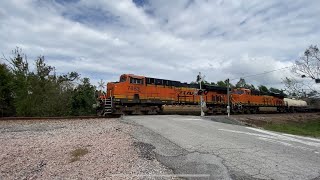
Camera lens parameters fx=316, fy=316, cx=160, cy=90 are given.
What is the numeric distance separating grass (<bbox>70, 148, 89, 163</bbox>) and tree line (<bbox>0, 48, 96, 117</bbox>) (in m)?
18.5

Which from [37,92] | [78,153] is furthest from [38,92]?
[78,153]

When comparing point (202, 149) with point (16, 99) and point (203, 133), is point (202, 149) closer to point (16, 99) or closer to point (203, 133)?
point (203, 133)

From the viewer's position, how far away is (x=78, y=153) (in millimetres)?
9016

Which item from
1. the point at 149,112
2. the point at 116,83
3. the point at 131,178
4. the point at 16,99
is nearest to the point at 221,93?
the point at 149,112

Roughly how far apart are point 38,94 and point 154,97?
Answer: 10.4m

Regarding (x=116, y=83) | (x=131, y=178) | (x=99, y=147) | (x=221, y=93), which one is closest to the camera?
(x=131, y=178)

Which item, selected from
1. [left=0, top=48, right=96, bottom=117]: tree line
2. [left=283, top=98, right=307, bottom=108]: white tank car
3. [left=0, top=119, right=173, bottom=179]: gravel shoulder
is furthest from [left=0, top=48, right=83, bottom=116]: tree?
[left=283, top=98, right=307, bottom=108]: white tank car

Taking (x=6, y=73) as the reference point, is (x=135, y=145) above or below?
below

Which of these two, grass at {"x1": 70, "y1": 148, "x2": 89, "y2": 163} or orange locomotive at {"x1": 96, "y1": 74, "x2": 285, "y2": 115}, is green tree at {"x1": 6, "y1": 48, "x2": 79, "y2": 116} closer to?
orange locomotive at {"x1": 96, "y1": 74, "x2": 285, "y2": 115}

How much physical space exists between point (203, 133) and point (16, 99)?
20.3 metres

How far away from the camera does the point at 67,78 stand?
1361 inches

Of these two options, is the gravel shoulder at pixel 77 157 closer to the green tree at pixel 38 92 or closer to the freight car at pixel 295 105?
the green tree at pixel 38 92

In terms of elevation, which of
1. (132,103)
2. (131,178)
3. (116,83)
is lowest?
(131,178)

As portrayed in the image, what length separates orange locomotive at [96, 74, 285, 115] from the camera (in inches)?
899
